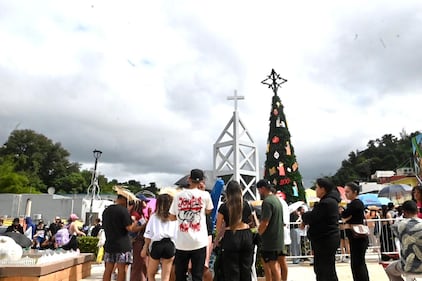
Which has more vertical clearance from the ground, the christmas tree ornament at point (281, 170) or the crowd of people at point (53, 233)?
the christmas tree ornament at point (281, 170)

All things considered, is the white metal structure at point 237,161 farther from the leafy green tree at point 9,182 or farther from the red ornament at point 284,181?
the leafy green tree at point 9,182

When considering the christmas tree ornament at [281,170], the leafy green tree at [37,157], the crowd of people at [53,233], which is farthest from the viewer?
the leafy green tree at [37,157]

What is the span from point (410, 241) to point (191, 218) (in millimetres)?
2498

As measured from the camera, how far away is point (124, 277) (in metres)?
5.77

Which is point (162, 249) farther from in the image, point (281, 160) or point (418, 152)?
point (418, 152)

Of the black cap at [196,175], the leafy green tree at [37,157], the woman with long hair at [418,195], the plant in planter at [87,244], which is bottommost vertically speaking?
the plant in planter at [87,244]

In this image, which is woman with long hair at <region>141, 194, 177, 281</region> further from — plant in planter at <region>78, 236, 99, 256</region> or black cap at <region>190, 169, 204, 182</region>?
plant in planter at <region>78, 236, 99, 256</region>

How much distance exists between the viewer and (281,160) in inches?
604

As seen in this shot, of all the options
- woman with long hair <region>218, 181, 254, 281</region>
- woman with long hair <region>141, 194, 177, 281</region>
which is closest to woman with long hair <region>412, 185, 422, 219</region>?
woman with long hair <region>218, 181, 254, 281</region>

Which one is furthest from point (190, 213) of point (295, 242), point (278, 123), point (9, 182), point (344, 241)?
point (9, 182)

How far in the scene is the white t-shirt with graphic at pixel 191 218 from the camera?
4367 millimetres

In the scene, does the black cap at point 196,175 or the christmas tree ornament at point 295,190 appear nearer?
the black cap at point 196,175

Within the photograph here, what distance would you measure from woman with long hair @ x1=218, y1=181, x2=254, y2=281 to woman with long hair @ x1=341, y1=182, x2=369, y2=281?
1.63m

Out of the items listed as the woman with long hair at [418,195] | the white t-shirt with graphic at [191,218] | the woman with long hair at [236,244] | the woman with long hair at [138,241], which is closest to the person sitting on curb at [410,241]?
the woman with long hair at [418,195]
